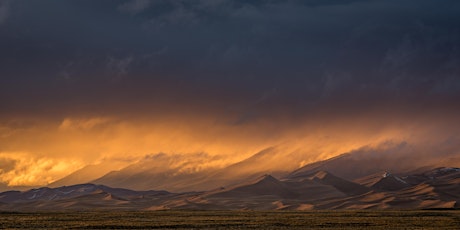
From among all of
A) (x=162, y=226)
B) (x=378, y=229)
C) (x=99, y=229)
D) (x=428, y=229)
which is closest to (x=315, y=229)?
(x=378, y=229)

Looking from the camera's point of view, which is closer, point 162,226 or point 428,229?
point 428,229

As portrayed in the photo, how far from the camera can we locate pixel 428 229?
77.6 m

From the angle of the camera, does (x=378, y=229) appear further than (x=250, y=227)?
No

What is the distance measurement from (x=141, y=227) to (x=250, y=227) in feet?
53.8

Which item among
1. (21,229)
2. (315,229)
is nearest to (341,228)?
(315,229)

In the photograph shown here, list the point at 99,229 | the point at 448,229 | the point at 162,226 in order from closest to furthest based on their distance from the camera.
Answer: the point at 448,229 < the point at 99,229 < the point at 162,226

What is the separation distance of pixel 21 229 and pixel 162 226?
2076cm

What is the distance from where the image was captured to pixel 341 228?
81.8 metres

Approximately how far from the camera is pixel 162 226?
89625mm

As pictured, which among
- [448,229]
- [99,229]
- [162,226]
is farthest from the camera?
[162,226]

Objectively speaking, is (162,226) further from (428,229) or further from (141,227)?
(428,229)

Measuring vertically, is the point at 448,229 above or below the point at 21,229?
below

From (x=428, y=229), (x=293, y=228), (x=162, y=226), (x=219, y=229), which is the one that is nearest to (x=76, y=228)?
(x=162, y=226)

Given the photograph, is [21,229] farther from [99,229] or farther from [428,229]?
[428,229]
